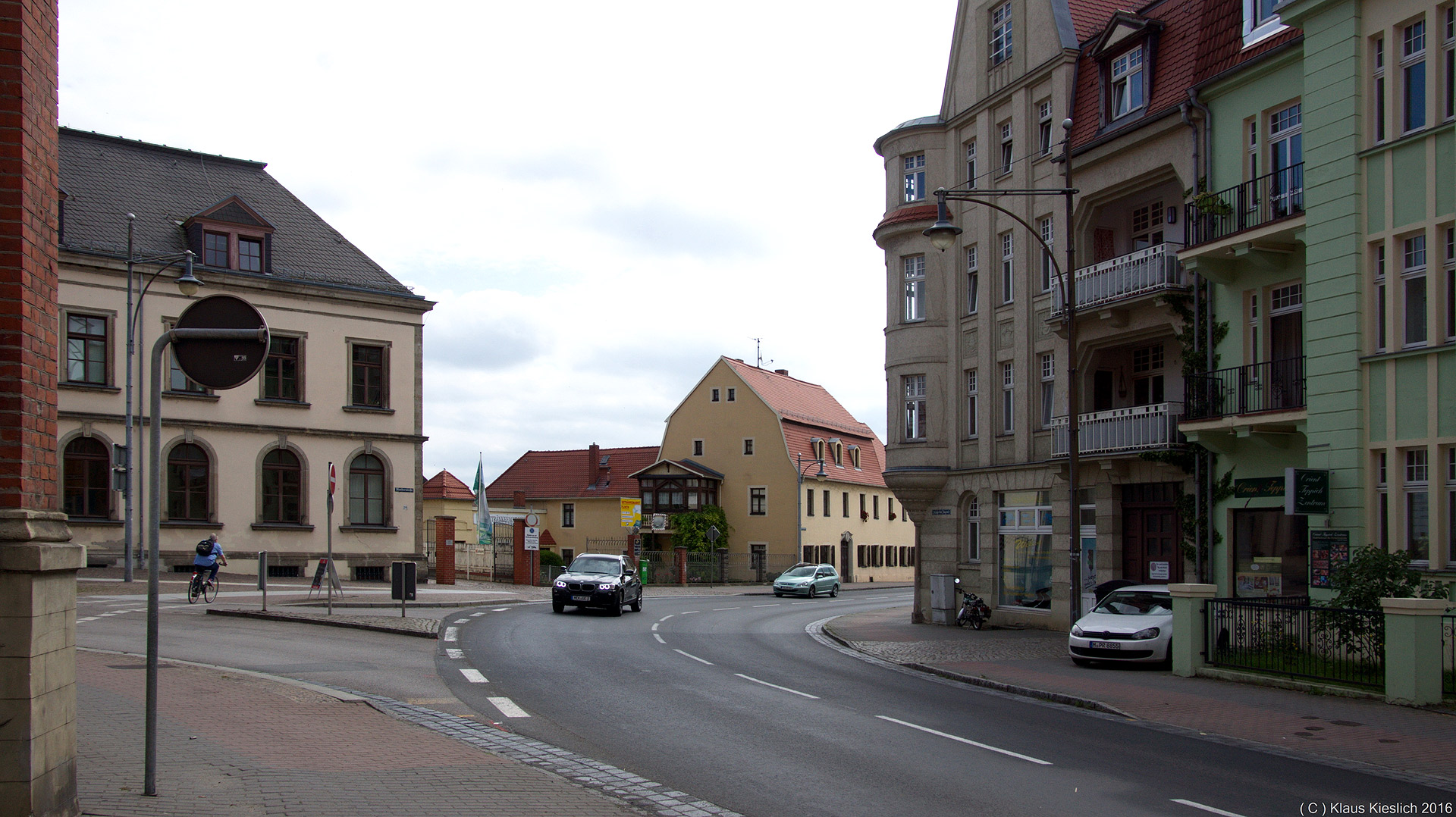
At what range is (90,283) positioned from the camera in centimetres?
3706

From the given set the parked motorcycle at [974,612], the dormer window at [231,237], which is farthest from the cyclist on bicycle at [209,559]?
the parked motorcycle at [974,612]

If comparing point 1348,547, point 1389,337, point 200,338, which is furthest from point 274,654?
point 1389,337

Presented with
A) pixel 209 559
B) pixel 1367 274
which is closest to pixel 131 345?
pixel 209 559

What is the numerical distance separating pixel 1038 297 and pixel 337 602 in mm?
19310

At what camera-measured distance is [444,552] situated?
4319 cm

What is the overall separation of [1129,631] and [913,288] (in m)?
15.1

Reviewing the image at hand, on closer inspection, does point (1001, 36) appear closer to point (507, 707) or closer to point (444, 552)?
point (507, 707)

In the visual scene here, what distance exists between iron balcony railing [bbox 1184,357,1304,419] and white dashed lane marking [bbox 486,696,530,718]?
14.1m

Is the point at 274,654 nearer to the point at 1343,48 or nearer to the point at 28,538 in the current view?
the point at 28,538

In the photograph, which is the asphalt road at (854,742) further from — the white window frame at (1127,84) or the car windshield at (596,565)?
the white window frame at (1127,84)

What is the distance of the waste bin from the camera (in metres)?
28.9

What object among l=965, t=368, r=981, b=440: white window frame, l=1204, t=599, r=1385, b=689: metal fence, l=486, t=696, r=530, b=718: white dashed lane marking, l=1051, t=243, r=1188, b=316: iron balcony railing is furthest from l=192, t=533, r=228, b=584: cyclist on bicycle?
l=1204, t=599, r=1385, b=689: metal fence

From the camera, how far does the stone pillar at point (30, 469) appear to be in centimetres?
612

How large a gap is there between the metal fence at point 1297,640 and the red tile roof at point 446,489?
6294 centimetres
